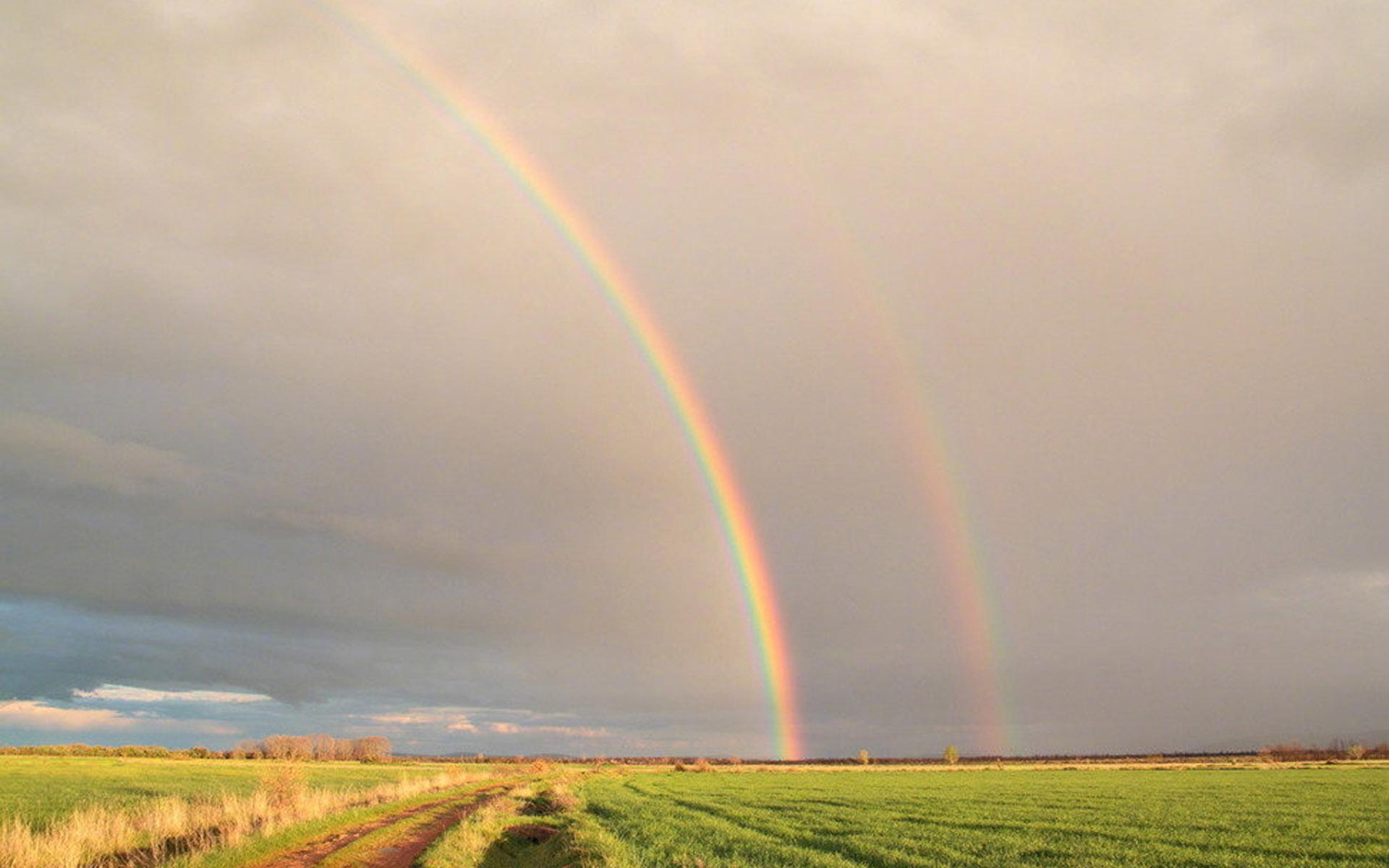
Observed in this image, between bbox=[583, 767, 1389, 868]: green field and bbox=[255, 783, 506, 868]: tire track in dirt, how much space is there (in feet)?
21.5

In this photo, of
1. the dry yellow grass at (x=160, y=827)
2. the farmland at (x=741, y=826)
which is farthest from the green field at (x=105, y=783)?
the dry yellow grass at (x=160, y=827)

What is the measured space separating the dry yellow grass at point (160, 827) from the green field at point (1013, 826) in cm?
1252

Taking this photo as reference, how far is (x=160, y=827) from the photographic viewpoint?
94.3ft

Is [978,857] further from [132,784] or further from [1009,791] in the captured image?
[132,784]

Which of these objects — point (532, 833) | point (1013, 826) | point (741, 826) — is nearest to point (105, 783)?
point (532, 833)

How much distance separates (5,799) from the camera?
1889 inches

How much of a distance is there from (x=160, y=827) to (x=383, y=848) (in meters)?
7.99

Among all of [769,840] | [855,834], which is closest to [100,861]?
[769,840]

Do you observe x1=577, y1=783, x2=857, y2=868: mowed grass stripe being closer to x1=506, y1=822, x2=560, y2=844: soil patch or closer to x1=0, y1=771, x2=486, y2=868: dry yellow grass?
x1=506, y1=822, x2=560, y2=844: soil patch

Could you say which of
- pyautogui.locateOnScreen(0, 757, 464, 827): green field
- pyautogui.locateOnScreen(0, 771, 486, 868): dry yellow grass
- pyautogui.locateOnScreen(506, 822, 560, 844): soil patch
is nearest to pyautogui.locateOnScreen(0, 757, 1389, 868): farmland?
pyautogui.locateOnScreen(0, 771, 486, 868): dry yellow grass

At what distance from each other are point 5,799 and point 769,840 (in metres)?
45.0

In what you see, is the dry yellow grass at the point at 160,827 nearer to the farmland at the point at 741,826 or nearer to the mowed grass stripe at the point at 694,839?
the farmland at the point at 741,826

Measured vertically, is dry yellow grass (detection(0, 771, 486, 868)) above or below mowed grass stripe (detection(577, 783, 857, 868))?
above

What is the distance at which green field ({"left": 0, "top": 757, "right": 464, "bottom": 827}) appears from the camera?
147 feet
